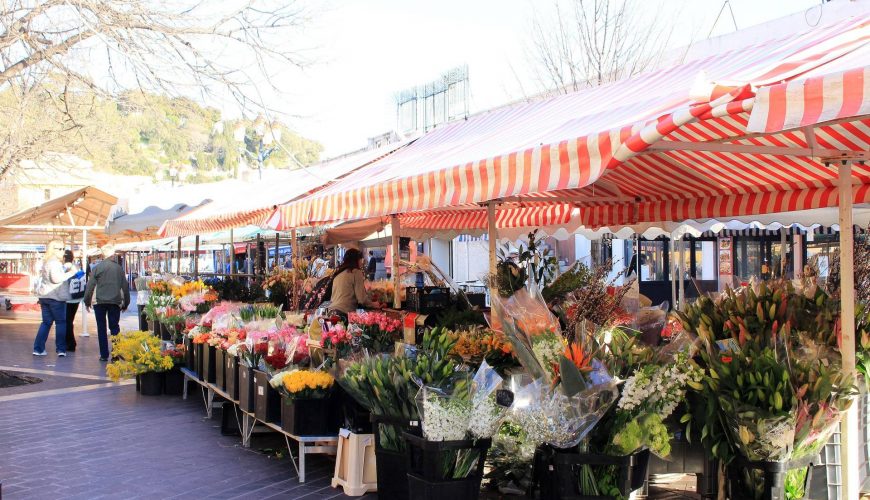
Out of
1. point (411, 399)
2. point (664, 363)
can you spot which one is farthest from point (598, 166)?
point (411, 399)

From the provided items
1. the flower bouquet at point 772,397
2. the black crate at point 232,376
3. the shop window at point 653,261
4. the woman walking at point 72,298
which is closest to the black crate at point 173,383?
the black crate at point 232,376

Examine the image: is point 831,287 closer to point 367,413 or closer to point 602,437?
point 602,437

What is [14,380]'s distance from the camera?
10.3 m

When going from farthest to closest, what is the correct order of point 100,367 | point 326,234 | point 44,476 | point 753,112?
point 326,234 → point 100,367 → point 44,476 → point 753,112

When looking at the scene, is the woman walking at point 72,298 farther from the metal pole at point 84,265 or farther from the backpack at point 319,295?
the backpack at point 319,295

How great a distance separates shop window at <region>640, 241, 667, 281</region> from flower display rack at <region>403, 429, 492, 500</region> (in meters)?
14.7

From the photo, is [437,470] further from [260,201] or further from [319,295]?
[319,295]

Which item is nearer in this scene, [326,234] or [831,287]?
[831,287]

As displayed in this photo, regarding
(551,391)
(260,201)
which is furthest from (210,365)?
(551,391)

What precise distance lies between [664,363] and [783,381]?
0.62 meters

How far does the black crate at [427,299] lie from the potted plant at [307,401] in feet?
5.27

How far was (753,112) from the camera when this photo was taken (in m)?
2.69

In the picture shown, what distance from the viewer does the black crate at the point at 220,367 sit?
7.50 metres

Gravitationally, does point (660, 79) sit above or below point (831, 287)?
above
